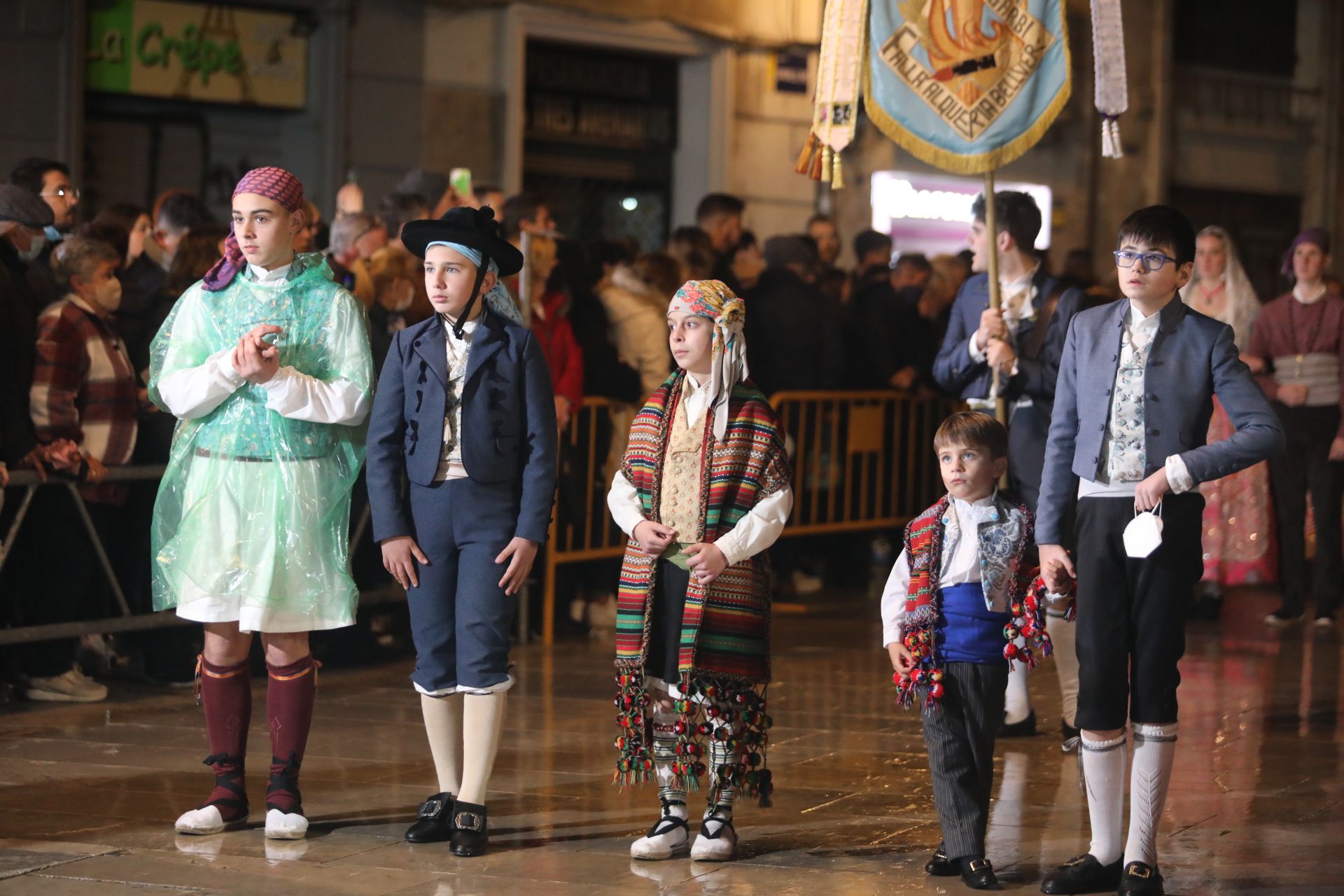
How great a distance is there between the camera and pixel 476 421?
20.2ft

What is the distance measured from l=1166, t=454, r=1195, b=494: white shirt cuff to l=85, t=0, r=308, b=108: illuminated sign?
984 centimetres

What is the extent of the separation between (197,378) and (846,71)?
10.5ft

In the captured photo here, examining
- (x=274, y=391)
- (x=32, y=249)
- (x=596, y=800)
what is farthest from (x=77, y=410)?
(x=596, y=800)

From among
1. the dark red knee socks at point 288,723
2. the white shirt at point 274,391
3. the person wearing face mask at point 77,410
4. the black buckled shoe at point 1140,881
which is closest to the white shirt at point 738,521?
the white shirt at point 274,391

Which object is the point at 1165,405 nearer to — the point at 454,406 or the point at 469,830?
the point at 454,406

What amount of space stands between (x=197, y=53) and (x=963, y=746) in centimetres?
984

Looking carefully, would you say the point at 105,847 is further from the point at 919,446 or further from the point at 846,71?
the point at 919,446

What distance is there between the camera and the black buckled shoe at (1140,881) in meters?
5.60

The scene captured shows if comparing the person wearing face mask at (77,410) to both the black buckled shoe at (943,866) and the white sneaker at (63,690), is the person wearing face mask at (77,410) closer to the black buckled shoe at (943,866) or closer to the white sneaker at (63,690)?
the white sneaker at (63,690)

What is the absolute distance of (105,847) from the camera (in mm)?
6145

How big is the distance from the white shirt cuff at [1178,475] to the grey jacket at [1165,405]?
0.02 m

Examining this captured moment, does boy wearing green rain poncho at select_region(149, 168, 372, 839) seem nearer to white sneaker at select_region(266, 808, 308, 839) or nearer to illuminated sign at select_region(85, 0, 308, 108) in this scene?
white sneaker at select_region(266, 808, 308, 839)

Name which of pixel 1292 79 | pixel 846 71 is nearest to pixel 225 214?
pixel 846 71

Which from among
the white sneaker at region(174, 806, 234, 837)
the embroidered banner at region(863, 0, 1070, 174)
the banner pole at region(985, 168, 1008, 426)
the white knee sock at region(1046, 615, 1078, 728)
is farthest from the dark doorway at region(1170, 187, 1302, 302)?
the white sneaker at region(174, 806, 234, 837)
